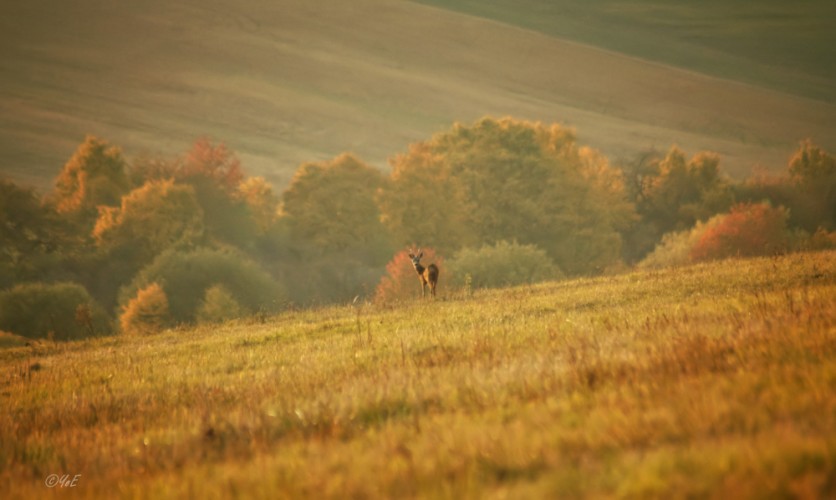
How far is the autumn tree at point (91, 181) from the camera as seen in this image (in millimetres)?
87688

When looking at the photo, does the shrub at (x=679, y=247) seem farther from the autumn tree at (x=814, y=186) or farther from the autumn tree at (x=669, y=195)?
the autumn tree at (x=814, y=186)

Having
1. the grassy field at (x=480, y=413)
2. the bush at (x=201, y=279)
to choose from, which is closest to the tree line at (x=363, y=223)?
the bush at (x=201, y=279)

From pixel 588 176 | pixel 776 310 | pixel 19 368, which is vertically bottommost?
pixel 19 368

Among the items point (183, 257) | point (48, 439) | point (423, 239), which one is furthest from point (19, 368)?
point (423, 239)

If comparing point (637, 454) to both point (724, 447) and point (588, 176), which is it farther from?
point (588, 176)

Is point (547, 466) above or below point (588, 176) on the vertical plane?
below

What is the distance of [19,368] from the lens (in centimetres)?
1962

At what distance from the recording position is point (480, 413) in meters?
8.25

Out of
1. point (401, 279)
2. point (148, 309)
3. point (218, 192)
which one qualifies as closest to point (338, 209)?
point (218, 192)

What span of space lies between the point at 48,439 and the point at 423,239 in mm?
69541

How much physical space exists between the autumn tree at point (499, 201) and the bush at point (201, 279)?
1758cm

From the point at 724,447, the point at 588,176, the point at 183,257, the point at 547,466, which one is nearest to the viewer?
the point at 724,447

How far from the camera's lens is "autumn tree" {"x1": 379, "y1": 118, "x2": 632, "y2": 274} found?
261 feet

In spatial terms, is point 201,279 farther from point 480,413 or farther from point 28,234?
point 480,413
